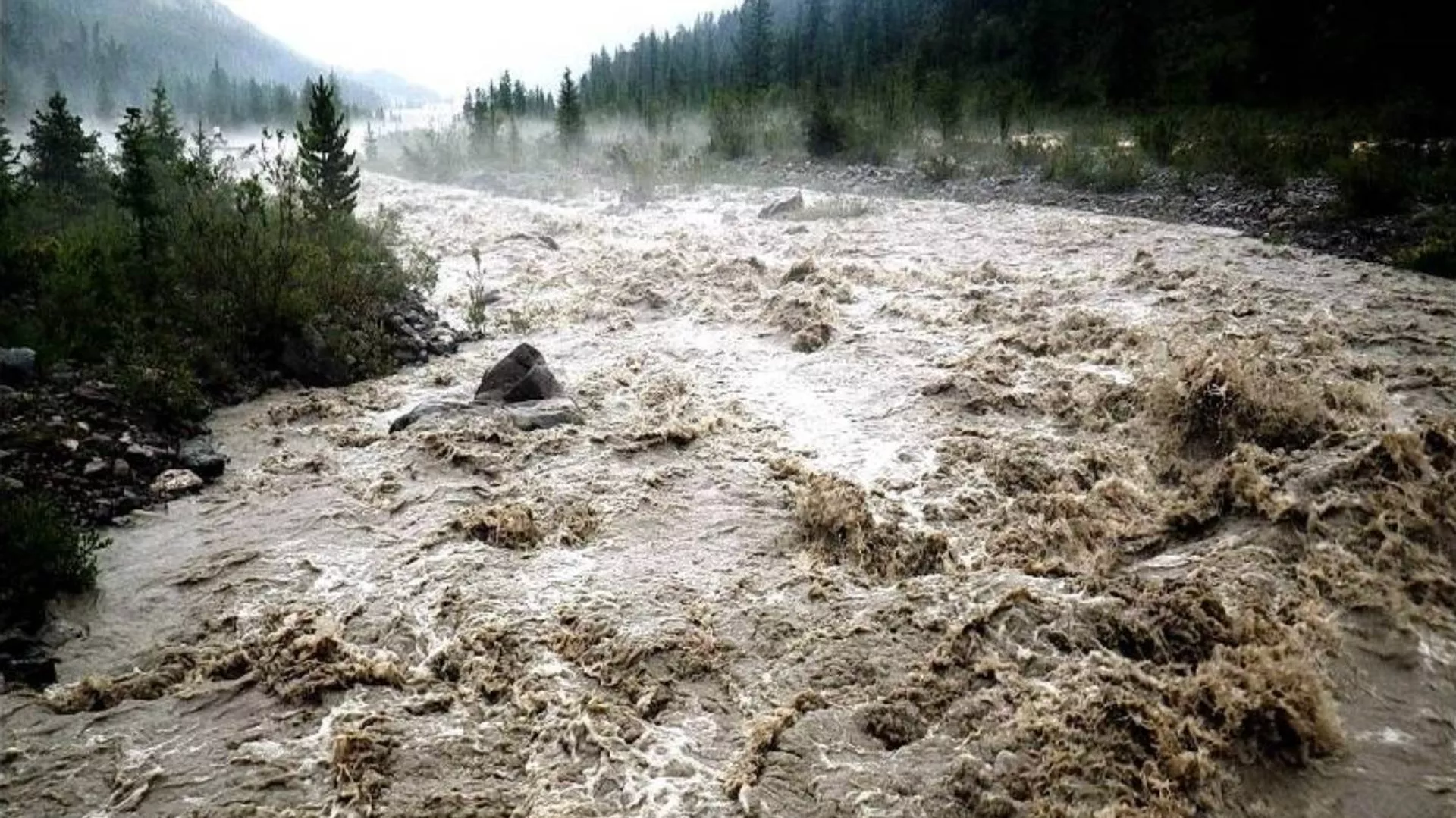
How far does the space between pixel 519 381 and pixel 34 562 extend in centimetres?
442

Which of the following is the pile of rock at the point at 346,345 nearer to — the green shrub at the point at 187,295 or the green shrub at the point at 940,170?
the green shrub at the point at 187,295

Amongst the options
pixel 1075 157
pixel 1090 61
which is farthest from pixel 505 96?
pixel 1075 157

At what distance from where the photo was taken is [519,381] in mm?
8805

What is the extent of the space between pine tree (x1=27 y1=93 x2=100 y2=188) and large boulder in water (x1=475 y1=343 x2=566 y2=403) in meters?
17.3

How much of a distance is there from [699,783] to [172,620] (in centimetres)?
387

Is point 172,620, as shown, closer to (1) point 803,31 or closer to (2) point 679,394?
(2) point 679,394

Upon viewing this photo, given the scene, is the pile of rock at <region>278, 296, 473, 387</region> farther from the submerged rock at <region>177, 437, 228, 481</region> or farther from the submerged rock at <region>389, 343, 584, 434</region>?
the submerged rock at <region>177, 437, 228, 481</region>

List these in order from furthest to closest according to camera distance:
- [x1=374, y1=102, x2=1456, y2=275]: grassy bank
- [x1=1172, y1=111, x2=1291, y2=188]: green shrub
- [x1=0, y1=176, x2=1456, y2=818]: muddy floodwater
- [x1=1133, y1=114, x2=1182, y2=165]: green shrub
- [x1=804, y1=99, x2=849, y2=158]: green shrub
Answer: [x1=804, y1=99, x2=849, y2=158]: green shrub
[x1=1133, y1=114, x2=1182, y2=165]: green shrub
[x1=1172, y1=111, x2=1291, y2=188]: green shrub
[x1=374, y1=102, x2=1456, y2=275]: grassy bank
[x1=0, y1=176, x2=1456, y2=818]: muddy floodwater

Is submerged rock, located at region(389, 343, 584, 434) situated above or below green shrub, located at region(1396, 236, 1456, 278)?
below

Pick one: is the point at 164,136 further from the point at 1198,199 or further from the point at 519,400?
the point at 1198,199

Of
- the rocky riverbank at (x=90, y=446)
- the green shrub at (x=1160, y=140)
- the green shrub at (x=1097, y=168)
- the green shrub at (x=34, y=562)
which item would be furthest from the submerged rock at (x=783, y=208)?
the green shrub at (x=34, y=562)

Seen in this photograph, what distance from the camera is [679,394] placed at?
906 centimetres

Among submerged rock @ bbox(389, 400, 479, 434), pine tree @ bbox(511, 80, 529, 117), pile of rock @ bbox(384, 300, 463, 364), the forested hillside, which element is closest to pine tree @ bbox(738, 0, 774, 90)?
pine tree @ bbox(511, 80, 529, 117)

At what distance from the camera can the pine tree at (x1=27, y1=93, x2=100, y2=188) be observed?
19203 mm
